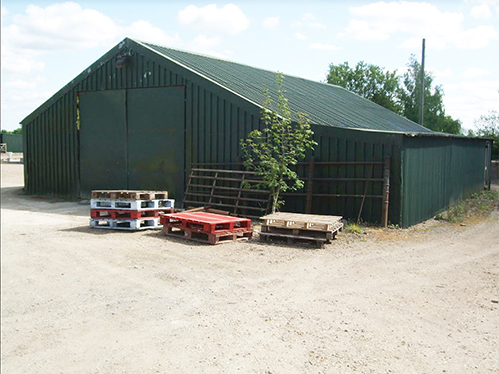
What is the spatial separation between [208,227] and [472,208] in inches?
477

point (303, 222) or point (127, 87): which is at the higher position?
point (127, 87)

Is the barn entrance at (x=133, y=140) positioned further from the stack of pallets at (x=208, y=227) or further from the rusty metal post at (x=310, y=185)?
the stack of pallets at (x=208, y=227)

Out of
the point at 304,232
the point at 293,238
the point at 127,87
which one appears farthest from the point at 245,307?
the point at 127,87

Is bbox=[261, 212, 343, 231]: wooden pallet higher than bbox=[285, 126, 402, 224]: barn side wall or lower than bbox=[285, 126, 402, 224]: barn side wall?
lower

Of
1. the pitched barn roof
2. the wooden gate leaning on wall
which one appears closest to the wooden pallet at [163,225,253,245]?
the wooden gate leaning on wall

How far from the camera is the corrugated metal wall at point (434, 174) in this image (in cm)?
1329

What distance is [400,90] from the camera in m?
49.8

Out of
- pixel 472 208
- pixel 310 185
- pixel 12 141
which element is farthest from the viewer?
pixel 12 141

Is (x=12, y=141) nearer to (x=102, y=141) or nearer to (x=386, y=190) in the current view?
→ (x=102, y=141)

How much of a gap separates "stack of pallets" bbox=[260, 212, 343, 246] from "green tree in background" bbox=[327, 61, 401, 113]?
44.2 metres

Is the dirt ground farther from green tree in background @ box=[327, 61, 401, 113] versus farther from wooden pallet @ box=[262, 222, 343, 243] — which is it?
green tree in background @ box=[327, 61, 401, 113]

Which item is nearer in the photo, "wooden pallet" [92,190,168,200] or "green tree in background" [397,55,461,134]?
"wooden pallet" [92,190,168,200]

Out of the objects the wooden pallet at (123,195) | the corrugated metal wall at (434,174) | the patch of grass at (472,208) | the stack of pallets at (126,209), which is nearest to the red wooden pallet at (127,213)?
the stack of pallets at (126,209)

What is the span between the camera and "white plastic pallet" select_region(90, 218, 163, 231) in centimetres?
1213
